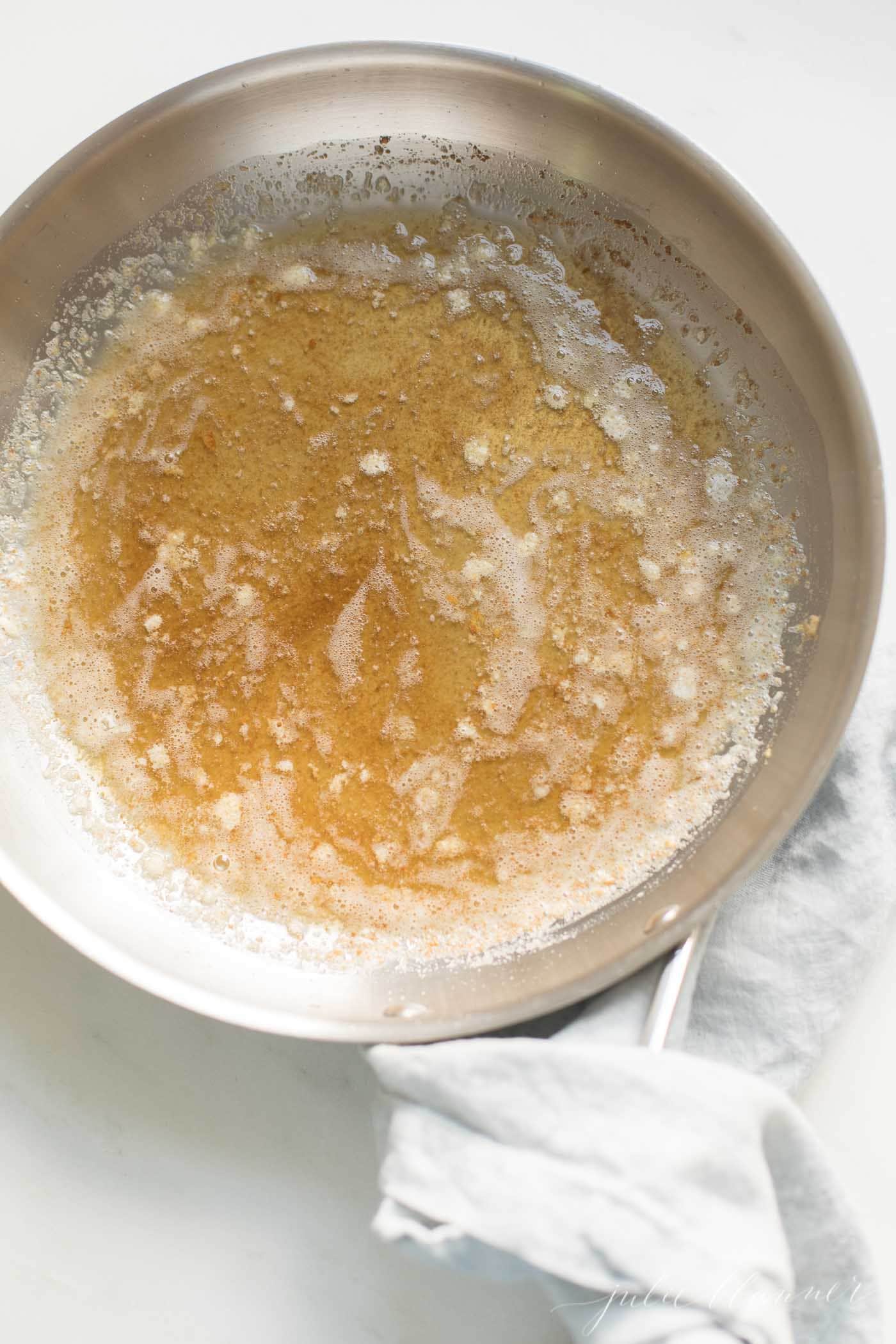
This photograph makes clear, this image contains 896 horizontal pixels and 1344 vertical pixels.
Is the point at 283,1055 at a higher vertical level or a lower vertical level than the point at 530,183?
lower

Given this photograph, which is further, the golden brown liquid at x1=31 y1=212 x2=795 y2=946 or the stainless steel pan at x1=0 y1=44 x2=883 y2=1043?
the golden brown liquid at x1=31 y1=212 x2=795 y2=946

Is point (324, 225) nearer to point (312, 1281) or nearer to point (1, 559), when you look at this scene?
point (1, 559)

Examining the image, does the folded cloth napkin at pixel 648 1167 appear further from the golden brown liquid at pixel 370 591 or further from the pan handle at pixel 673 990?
the golden brown liquid at pixel 370 591

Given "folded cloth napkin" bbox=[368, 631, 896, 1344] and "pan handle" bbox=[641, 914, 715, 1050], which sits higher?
"pan handle" bbox=[641, 914, 715, 1050]

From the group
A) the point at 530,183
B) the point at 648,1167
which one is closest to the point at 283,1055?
the point at 648,1167

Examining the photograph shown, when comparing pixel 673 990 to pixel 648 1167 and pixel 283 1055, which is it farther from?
pixel 283 1055

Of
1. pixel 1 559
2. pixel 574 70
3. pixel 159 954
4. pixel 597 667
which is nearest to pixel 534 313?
pixel 574 70

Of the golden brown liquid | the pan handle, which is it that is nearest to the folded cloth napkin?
the pan handle

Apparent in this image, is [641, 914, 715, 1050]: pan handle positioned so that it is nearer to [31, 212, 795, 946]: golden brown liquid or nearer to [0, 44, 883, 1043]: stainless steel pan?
[0, 44, 883, 1043]: stainless steel pan
